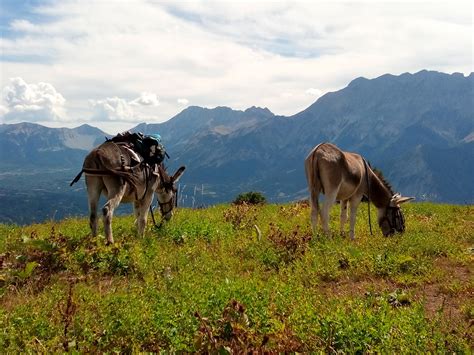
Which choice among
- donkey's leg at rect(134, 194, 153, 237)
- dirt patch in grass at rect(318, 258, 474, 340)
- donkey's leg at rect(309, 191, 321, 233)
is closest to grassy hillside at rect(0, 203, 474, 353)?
dirt patch in grass at rect(318, 258, 474, 340)

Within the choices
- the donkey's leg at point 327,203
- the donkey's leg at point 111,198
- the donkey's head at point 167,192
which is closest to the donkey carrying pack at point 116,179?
the donkey's leg at point 111,198

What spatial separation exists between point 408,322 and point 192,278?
169 inches

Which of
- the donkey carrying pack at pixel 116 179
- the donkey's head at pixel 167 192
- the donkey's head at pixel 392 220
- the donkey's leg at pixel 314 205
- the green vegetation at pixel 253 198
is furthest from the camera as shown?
the green vegetation at pixel 253 198

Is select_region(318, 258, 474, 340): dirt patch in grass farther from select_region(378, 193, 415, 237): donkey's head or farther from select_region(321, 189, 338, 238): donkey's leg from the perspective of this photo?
select_region(378, 193, 415, 237): donkey's head

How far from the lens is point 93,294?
8344mm

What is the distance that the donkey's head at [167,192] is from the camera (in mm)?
17031

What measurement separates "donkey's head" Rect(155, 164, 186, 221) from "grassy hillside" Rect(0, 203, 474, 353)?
80.8 inches

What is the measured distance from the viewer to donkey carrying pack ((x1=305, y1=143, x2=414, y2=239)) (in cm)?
1459

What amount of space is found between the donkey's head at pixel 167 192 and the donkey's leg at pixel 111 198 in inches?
138

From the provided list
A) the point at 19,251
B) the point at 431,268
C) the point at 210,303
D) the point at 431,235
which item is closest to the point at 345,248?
the point at 431,268

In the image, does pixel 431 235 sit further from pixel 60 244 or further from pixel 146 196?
pixel 60 244

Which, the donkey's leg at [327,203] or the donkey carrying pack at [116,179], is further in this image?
the donkey's leg at [327,203]

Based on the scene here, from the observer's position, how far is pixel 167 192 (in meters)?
17.2

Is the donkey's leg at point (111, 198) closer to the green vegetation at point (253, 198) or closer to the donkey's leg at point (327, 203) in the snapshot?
the donkey's leg at point (327, 203)
